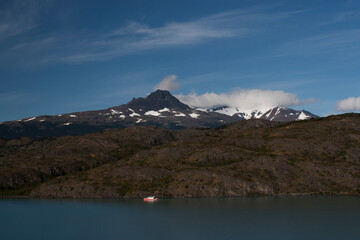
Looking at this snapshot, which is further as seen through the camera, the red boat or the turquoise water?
the red boat

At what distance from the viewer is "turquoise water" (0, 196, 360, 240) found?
366ft

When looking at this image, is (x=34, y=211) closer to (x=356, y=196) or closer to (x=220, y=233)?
(x=220, y=233)

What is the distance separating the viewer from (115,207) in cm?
16488

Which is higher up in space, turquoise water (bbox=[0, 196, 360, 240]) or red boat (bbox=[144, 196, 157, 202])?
red boat (bbox=[144, 196, 157, 202])

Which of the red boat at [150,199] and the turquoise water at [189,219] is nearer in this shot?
the turquoise water at [189,219]

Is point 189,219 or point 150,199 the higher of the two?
point 150,199

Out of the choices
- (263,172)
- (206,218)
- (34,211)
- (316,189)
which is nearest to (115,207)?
(34,211)

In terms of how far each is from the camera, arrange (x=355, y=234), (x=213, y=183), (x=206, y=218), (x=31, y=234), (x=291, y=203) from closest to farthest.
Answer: (x=355, y=234) < (x=31, y=234) < (x=206, y=218) < (x=291, y=203) < (x=213, y=183)

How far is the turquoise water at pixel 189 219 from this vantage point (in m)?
112

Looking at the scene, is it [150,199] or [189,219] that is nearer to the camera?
[189,219]

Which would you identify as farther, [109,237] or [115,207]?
[115,207]

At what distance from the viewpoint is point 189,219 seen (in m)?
A: 132

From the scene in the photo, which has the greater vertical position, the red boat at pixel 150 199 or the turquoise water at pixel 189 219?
the red boat at pixel 150 199

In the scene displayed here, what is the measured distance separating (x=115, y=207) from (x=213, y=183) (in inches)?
1768
